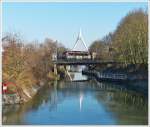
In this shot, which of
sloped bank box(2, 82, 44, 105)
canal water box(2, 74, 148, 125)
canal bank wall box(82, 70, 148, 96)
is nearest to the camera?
canal water box(2, 74, 148, 125)

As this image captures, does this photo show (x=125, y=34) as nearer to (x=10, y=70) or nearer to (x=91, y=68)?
(x=10, y=70)

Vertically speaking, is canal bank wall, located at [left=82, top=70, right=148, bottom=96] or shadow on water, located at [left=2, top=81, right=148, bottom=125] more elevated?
canal bank wall, located at [left=82, top=70, right=148, bottom=96]

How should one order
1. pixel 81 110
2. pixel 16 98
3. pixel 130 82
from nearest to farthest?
pixel 81 110
pixel 16 98
pixel 130 82

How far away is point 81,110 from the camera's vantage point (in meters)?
7.37

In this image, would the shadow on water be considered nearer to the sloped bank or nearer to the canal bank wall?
the sloped bank

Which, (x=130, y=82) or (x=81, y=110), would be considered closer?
(x=81, y=110)

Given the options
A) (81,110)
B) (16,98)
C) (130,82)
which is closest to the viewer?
(81,110)

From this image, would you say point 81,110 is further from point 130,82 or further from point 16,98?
point 130,82

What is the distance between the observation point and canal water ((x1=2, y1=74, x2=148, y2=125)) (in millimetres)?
6324

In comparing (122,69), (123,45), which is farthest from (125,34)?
(122,69)

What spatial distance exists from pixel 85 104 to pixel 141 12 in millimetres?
8054

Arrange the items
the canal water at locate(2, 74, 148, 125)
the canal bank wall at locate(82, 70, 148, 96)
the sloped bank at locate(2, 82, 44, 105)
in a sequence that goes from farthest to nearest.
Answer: the canal bank wall at locate(82, 70, 148, 96) < the sloped bank at locate(2, 82, 44, 105) < the canal water at locate(2, 74, 148, 125)

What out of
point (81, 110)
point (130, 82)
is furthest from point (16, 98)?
point (130, 82)

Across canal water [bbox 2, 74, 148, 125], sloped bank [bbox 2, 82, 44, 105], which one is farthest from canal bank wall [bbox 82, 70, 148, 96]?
sloped bank [bbox 2, 82, 44, 105]
